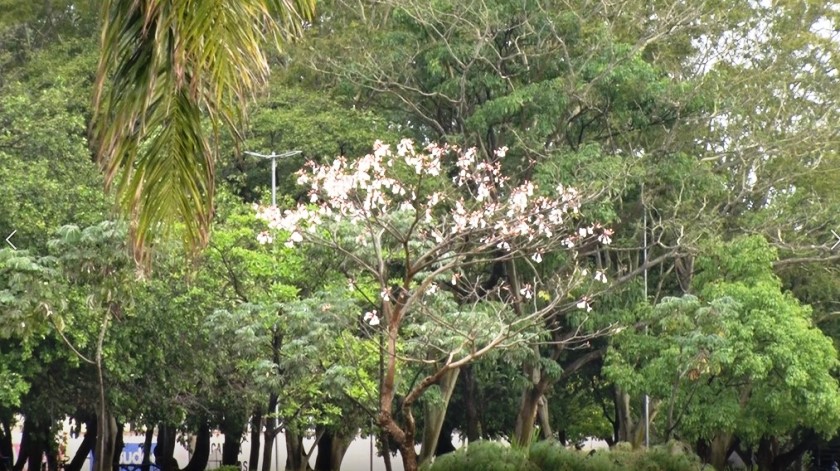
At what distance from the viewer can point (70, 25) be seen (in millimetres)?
34375

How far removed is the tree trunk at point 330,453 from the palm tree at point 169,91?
28234mm

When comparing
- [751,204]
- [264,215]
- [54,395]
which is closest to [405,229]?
[264,215]

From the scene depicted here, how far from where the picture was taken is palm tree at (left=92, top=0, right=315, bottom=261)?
4.27m

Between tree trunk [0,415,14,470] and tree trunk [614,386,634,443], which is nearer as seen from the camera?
tree trunk [0,415,14,470]

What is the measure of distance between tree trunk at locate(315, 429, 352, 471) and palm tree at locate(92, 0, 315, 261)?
92.6 ft

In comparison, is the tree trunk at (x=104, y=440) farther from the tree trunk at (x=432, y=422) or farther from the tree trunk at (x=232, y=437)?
the tree trunk at (x=432, y=422)

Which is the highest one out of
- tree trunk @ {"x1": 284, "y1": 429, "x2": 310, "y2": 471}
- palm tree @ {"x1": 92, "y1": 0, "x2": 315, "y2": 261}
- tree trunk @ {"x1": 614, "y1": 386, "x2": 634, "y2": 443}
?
tree trunk @ {"x1": 614, "y1": 386, "x2": 634, "y2": 443}

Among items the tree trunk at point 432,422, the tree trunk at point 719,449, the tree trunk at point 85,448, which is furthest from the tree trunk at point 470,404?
the tree trunk at point 85,448

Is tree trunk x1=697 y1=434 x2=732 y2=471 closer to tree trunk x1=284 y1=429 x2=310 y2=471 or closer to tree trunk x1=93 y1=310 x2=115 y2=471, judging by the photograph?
tree trunk x1=284 y1=429 x2=310 y2=471

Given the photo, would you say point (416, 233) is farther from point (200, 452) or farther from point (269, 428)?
point (200, 452)

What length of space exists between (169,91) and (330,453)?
A: 31.7 meters

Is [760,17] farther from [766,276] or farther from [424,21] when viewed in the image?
[424,21]

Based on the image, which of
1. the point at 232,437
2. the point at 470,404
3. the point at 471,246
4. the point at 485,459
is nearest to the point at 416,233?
the point at 471,246

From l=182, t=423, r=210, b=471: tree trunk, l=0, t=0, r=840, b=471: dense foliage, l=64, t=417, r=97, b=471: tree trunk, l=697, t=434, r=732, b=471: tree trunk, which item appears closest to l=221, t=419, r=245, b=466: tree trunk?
l=0, t=0, r=840, b=471: dense foliage
